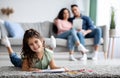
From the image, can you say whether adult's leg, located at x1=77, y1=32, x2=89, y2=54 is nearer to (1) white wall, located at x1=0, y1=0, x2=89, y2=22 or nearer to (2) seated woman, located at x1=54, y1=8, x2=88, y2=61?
(2) seated woman, located at x1=54, y1=8, x2=88, y2=61

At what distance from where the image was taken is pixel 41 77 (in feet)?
4.46

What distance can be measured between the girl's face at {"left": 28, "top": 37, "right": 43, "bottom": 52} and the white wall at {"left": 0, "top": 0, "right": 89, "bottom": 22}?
333cm

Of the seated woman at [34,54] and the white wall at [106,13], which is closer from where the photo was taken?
the seated woman at [34,54]

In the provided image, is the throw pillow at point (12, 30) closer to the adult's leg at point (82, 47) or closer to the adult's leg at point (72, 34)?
the adult's leg at point (72, 34)

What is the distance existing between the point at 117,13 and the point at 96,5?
0.44m

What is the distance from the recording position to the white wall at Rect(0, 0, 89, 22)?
5039mm

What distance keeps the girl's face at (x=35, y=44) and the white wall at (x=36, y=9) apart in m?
3.33

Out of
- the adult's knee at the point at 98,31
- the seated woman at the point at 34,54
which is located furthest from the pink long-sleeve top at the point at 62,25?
the seated woman at the point at 34,54

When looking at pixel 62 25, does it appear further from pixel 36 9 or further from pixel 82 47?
pixel 36 9

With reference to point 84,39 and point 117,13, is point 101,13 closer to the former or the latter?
point 117,13

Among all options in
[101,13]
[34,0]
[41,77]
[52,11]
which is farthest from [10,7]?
[41,77]

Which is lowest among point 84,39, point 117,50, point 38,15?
point 117,50

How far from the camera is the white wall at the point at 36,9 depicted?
5039mm

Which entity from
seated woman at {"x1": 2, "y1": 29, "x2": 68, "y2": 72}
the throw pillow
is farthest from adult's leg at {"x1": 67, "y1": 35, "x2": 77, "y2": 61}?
seated woman at {"x1": 2, "y1": 29, "x2": 68, "y2": 72}
